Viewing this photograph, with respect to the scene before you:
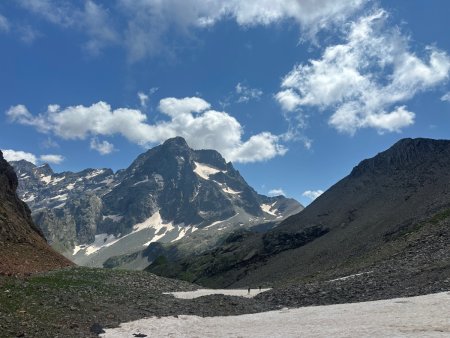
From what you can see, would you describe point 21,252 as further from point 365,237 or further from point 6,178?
point 365,237

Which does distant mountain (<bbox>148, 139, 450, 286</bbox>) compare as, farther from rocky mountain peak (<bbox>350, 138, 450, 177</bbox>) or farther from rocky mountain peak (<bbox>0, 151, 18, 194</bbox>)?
rocky mountain peak (<bbox>0, 151, 18, 194</bbox>)

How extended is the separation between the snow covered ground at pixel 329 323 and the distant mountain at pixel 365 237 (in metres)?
12.1

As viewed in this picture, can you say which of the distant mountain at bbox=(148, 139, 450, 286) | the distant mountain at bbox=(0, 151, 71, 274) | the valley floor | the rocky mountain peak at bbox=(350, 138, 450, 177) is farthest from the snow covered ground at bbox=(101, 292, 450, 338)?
the rocky mountain peak at bbox=(350, 138, 450, 177)

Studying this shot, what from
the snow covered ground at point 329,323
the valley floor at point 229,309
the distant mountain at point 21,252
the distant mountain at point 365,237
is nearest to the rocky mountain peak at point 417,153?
the distant mountain at point 365,237

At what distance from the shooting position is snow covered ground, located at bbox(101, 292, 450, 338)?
2592 cm

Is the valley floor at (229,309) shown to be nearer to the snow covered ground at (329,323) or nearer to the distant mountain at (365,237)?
the snow covered ground at (329,323)

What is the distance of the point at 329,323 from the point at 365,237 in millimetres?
86718

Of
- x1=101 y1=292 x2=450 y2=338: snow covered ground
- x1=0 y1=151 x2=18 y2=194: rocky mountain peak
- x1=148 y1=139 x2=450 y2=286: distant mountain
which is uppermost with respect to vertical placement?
x1=0 y1=151 x2=18 y2=194: rocky mountain peak

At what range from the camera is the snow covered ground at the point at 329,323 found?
25922mm

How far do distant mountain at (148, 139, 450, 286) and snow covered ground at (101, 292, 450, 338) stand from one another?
1208cm

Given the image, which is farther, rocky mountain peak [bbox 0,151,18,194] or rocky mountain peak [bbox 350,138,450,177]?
rocky mountain peak [bbox 350,138,450,177]

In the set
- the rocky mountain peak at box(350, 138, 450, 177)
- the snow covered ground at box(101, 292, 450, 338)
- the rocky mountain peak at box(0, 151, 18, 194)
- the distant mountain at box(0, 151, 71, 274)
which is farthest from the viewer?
the rocky mountain peak at box(350, 138, 450, 177)

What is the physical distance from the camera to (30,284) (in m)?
39.6

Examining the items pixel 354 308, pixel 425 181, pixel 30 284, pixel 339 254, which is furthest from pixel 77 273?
pixel 425 181
